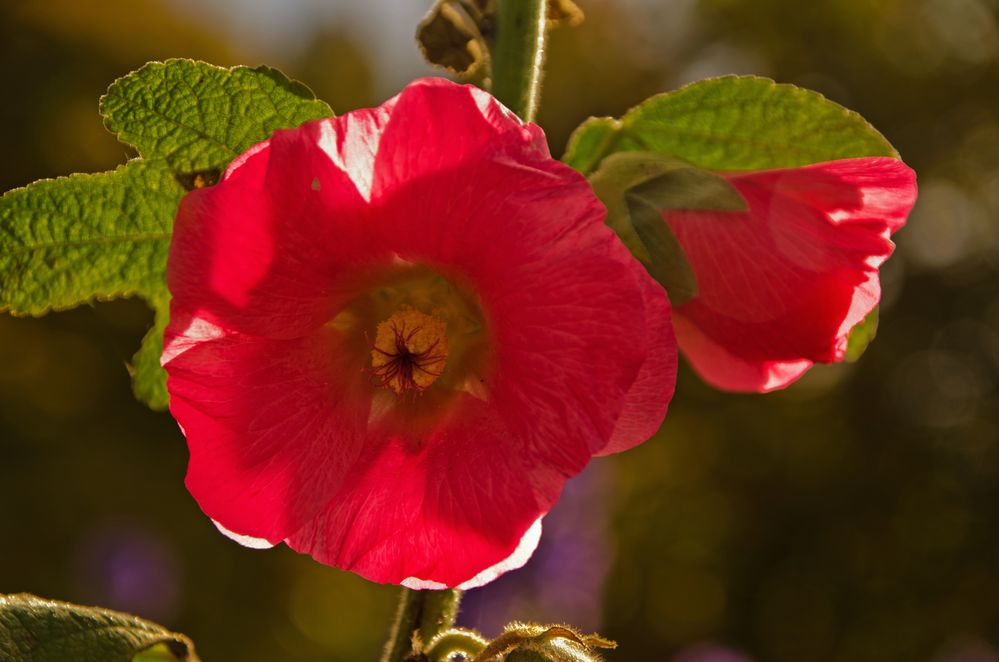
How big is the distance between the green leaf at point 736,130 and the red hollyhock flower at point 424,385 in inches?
10.2

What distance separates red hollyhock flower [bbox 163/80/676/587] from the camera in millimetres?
653

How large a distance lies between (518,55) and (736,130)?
21cm

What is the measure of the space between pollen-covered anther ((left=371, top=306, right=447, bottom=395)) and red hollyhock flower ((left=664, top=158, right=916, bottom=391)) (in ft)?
0.62

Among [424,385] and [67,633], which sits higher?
[424,385]

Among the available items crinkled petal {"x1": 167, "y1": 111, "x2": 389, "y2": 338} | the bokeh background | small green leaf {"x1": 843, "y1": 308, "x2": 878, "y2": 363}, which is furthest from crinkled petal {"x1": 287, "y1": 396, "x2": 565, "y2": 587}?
the bokeh background

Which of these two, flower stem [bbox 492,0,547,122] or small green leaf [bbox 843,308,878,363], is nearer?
flower stem [bbox 492,0,547,122]

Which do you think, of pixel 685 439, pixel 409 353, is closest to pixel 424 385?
pixel 409 353

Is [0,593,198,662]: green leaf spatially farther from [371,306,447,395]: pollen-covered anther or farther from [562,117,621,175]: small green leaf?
[562,117,621,175]: small green leaf

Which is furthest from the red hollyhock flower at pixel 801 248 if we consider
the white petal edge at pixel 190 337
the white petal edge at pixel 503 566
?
the white petal edge at pixel 190 337

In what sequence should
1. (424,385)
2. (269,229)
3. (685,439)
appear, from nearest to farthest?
(269,229), (424,385), (685,439)

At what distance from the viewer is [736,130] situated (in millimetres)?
951

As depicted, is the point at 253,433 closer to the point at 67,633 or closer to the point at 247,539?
the point at 247,539

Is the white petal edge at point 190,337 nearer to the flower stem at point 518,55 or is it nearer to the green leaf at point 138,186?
the green leaf at point 138,186

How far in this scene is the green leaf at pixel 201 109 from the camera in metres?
0.80
